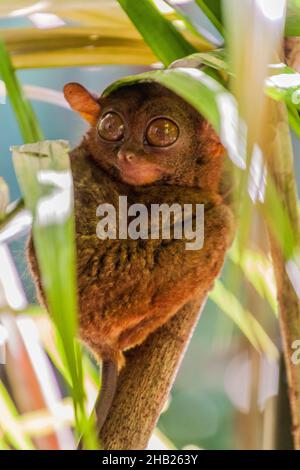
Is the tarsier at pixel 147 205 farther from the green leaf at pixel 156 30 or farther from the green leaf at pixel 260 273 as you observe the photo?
the green leaf at pixel 260 273

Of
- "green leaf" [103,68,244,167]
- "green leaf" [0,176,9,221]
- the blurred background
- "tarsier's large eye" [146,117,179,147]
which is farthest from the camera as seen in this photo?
the blurred background

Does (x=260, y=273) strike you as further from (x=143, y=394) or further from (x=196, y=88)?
(x=196, y=88)

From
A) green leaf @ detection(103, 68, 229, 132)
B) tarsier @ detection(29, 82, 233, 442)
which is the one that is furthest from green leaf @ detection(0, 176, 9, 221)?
green leaf @ detection(103, 68, 229, 132)

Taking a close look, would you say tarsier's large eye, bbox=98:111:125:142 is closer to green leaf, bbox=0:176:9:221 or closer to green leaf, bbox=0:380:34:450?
green leaf, bbox=0:176:9:221

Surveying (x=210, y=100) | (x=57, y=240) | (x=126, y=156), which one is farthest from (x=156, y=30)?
(x=57, y=240)

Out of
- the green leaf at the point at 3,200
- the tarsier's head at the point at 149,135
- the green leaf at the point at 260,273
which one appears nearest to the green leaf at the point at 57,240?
the green leaf at the point at 3,200

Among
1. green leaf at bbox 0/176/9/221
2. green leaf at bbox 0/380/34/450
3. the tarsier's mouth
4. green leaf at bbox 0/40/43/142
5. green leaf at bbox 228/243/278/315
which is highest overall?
green leaf at bbox 0/40/43/142
